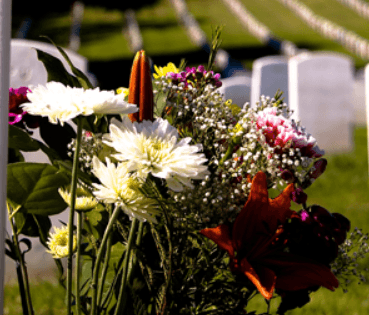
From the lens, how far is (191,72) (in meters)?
0.92

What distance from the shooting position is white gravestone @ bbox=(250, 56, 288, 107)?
3.77 m

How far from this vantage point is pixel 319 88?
4.61 meters

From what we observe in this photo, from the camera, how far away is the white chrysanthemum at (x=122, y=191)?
734 millimetres

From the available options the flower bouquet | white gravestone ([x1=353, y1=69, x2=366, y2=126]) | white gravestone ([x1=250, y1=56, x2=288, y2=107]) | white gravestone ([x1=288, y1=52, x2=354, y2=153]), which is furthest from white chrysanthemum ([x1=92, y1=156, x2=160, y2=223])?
white gravestone ([x1=353, y1=69, x2=366, y2=126])

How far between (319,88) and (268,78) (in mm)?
931

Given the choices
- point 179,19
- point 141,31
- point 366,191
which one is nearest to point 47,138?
point 366,191

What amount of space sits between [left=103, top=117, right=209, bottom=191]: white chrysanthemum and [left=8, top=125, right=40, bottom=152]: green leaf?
203 mm

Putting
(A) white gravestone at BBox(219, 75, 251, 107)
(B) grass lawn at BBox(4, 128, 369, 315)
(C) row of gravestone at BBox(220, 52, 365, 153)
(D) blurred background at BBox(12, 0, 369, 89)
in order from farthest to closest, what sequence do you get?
(D) blurred background at BBox(12, 0, 369, 89)
(C) row of gravestone at BBox(220, 52, 365, 153)
(A) white gravestone at BBox(219, 75, 251, 107)
(B) grass lawn at BBox(4, 128, 369, 315)

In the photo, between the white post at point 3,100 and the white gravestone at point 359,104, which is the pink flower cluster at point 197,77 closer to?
the white post at point 3,100

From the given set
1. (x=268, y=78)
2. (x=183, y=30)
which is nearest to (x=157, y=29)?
(x=183, y=30)

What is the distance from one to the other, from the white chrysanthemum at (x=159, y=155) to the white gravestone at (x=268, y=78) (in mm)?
2981

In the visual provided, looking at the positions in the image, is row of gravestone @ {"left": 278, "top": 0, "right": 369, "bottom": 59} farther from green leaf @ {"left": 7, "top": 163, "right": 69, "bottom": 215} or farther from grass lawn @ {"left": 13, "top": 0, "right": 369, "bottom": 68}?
green leaf @ {"left": 7, "top": 163, "right": 69, "bottom": 215}

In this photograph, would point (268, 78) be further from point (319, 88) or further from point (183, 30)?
point (183, 30)

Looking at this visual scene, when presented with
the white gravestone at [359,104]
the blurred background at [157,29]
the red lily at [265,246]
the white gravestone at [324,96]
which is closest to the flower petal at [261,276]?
the red lily at [265,246]
